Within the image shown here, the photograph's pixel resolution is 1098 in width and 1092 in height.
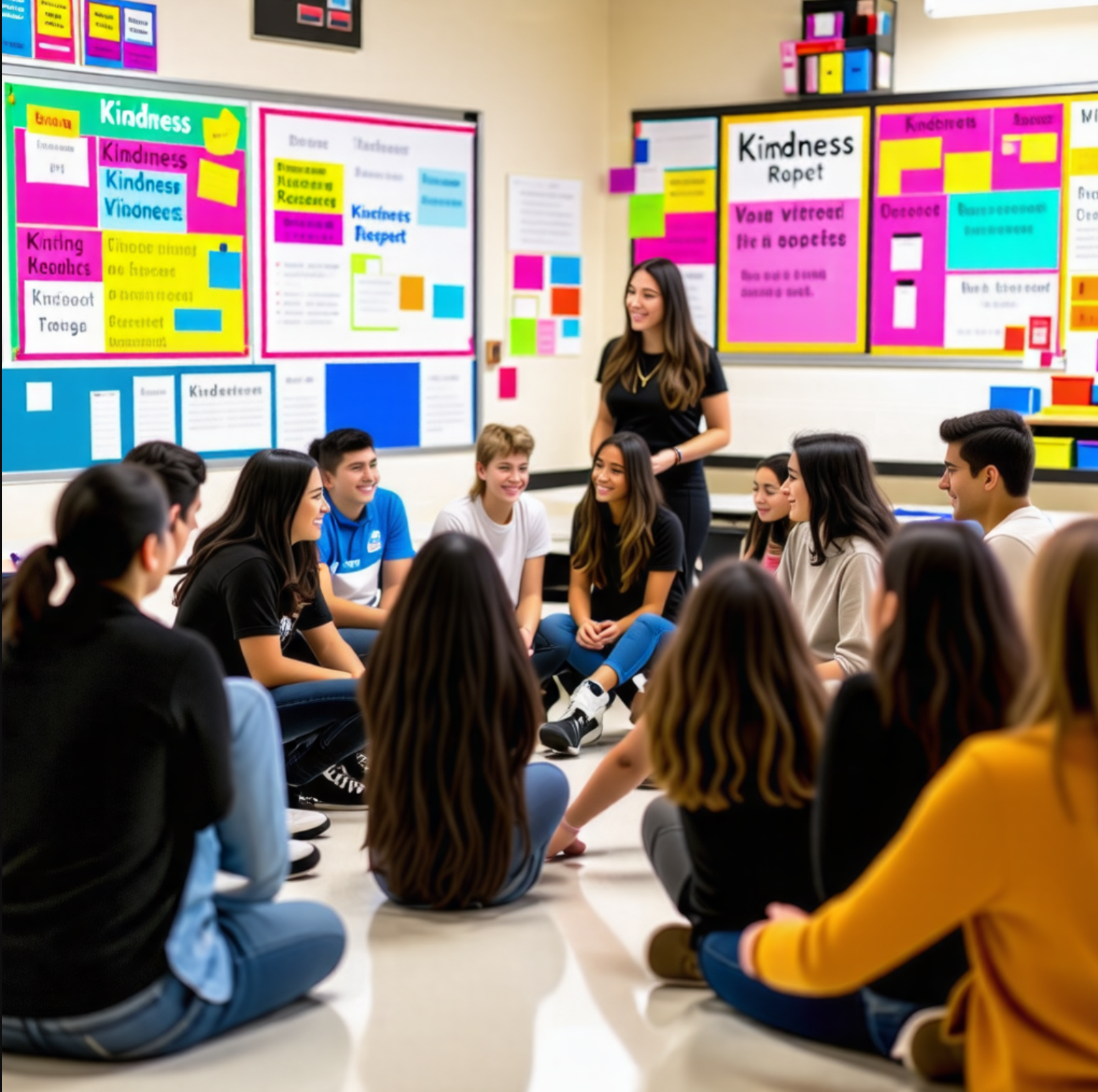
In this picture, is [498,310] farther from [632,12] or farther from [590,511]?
[590,511]

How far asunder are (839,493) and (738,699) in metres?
1.33

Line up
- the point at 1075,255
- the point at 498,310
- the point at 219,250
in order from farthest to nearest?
the point at 498,310 → the point at 1075,255 → the point at 219,250

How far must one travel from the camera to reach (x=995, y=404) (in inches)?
222

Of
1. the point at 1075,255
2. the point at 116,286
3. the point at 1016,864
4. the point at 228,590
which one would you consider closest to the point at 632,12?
the point at 1075,255

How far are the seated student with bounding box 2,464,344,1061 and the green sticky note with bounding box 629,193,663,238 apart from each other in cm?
460

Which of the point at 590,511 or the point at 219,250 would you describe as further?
the point at 219,250

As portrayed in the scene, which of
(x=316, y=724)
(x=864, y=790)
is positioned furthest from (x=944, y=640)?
(x=316, y=724)

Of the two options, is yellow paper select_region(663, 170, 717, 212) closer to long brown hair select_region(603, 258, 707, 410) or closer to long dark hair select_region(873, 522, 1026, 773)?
long brown hair select_region(603, 258, 707, 410)

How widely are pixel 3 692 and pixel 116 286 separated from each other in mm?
3043

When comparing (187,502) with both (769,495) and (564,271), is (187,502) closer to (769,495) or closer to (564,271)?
(769,495)

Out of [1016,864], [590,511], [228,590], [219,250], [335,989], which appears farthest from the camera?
[219,250]

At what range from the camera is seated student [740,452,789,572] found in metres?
4.00

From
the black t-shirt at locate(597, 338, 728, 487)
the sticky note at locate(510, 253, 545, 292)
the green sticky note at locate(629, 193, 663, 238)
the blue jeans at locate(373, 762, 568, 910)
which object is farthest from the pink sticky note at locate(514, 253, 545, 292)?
the blue jeans at locate(373, 762, 568, 910)

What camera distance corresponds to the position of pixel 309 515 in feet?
10.7
